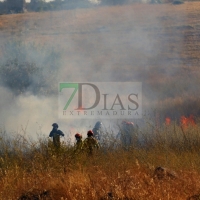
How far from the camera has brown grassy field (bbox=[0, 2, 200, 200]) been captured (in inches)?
259

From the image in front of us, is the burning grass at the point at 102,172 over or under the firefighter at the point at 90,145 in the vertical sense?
under

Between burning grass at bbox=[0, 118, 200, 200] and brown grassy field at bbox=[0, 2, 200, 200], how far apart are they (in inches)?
0.6

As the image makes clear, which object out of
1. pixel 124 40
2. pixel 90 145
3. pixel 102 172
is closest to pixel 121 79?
pixel 124 40

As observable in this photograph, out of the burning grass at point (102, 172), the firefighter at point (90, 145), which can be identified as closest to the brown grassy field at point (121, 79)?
the burning grass at point (102, 172)

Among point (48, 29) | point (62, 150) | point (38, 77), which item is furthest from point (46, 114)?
point (48, 29)

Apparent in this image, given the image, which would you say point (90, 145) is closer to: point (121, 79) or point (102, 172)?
point (102, 172)

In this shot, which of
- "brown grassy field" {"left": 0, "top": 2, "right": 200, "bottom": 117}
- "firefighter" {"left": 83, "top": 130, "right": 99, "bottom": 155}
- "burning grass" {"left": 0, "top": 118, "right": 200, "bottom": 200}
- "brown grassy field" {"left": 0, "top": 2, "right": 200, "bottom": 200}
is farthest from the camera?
"brown grassy field" {"left": 0, "top": 2, "right": 200, "bottom": 117}

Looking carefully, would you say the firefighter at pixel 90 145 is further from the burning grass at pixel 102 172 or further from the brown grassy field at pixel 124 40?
the brown grassy field at pixel 124 40

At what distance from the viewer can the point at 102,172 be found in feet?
24.2

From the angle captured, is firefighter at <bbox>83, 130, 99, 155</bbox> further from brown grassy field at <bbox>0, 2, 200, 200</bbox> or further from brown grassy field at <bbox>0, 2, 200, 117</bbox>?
brown grassy field at <bbox>0, 2, 200, 117</bbox>

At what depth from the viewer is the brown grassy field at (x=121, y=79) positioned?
6566 millimetres

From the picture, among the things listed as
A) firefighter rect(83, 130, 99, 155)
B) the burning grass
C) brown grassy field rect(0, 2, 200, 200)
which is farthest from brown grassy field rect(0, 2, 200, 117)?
the burning grass

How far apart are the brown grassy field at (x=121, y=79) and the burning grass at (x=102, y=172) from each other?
0.02 metres

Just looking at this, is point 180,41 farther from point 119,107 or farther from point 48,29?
point 119,107
